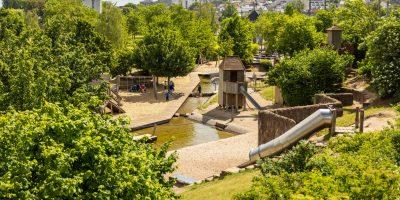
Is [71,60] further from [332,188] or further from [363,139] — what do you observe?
[332,188]

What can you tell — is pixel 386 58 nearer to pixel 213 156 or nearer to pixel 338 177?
pixel 213 156

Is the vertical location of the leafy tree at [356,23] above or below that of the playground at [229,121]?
above

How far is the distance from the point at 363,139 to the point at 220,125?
23138 mm

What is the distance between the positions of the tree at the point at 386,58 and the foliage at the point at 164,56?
22.4m

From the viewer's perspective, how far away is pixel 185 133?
39.2 m

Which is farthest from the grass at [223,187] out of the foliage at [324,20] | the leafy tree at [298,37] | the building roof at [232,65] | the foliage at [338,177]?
the foliage at [324,20]

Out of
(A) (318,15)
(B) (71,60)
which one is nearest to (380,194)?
(B) (71,60)

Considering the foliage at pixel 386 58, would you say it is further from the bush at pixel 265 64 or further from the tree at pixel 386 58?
the bush at pixel 265 64

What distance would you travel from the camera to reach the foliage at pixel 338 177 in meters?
11.6

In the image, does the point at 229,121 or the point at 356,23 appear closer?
the point at 229,121

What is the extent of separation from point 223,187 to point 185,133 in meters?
17.6

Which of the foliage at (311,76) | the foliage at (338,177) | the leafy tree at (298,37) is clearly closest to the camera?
the foliage at (338,177)

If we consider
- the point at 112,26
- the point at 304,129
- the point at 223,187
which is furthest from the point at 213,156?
the point at 112,26

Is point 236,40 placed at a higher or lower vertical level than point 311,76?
higher
